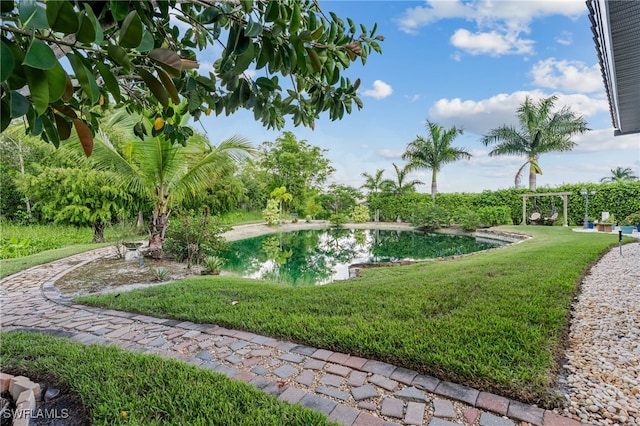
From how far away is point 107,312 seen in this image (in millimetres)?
3928

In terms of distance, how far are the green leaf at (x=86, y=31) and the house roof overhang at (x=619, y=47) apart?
3.16m

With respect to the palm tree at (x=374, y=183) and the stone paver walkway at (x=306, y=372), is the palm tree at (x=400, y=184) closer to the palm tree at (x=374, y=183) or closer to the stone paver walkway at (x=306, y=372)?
the palm tree at (x=374, y=183)

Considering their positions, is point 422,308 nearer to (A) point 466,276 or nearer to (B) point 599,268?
(A) point 466,276

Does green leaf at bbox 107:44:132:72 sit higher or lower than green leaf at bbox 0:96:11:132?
higher

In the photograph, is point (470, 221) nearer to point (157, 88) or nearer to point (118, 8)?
point (157, 88)

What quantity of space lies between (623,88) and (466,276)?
2.98 m

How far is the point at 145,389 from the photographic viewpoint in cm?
211

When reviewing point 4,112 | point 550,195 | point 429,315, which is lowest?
point 429,315

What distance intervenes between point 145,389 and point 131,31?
2225mm

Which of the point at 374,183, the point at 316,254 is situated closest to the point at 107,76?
the point at 316,254

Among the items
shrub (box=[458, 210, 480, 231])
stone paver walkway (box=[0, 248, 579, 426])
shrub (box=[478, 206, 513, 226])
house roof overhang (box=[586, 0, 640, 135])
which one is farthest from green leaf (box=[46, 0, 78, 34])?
shrub (box=[478, 206, 513, 226])

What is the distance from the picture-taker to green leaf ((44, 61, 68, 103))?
0.71m

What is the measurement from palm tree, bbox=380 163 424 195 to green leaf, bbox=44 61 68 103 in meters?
23.0

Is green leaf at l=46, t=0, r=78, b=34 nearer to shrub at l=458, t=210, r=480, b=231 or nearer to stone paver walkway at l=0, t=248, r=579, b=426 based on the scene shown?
stone paver walkway at l=0, t=248, r=579, b=426
